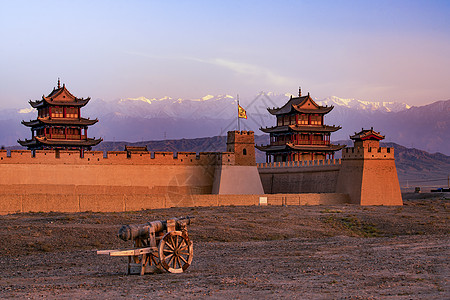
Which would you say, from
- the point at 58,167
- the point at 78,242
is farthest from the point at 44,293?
the point at 58,167

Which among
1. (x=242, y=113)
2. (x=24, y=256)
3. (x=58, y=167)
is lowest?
(x=24, y=256)

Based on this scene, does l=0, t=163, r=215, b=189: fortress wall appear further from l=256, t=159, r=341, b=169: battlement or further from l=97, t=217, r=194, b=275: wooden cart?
l=97, t=217, r=194, b=275: wooden cart

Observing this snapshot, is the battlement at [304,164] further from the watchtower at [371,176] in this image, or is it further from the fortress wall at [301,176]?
the watchtower at [371,176]

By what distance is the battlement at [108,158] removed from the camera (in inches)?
1955

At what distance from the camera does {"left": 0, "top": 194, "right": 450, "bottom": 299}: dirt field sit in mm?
15609

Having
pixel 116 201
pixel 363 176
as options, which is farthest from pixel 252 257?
pixel 363 176

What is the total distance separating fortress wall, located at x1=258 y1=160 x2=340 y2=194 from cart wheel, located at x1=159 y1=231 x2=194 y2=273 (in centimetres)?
3319

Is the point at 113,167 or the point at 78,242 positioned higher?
the point at 113,167

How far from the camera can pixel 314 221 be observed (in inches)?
1372

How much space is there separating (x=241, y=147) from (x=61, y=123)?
19300 millimetres

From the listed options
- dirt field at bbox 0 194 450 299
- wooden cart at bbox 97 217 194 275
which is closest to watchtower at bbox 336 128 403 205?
dirt field at bbox 0 194 450 299

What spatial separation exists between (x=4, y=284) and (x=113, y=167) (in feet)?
114

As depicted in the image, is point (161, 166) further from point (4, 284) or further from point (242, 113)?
point (4, 284)

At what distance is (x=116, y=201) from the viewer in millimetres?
41688
